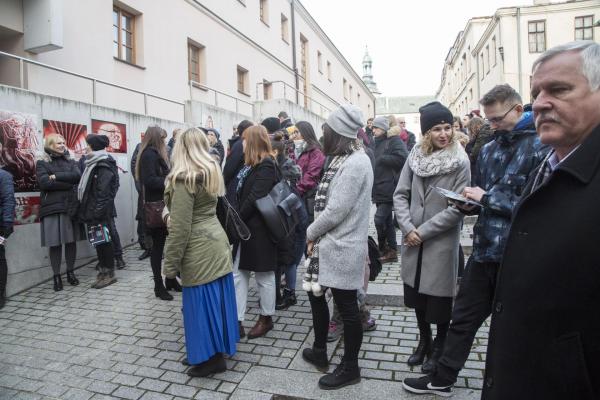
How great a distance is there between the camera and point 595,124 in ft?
4.99

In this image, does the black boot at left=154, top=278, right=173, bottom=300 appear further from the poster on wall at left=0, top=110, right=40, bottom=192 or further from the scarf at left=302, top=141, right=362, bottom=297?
the scarf at left=302, top=141, right=362, bottom=297

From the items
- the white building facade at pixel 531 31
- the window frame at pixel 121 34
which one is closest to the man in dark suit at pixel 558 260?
the window frame at pixel 121 34

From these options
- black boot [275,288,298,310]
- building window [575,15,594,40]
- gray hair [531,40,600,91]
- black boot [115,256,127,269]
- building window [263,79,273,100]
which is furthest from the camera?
building window [575,15,594,40]

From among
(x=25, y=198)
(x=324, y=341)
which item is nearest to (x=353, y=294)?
(x=324, y=341)

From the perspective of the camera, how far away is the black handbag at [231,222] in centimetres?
394

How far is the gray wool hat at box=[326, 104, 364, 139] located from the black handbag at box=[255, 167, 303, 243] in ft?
3.48

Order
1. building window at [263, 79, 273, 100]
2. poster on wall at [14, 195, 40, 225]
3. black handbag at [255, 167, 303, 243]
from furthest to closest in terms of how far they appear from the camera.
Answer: building window at [263, 79, 273, 100] < poster on wall at [14, 195, 40, 225] < black handbag at [255, 167, 303, 243]

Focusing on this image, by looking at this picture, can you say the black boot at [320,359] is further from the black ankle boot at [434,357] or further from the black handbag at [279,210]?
the black handbag at [279,210]

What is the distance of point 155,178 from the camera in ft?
17.5

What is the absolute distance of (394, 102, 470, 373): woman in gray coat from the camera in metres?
3.25

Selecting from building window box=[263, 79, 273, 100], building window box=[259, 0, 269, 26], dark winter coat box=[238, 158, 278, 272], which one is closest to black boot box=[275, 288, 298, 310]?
dark winter coat box=[238, 158, 278, 272]

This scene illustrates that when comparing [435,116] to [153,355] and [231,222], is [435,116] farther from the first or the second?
[153,355]

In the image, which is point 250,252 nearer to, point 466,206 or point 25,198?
point 466,206

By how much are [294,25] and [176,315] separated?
69.4 feet
